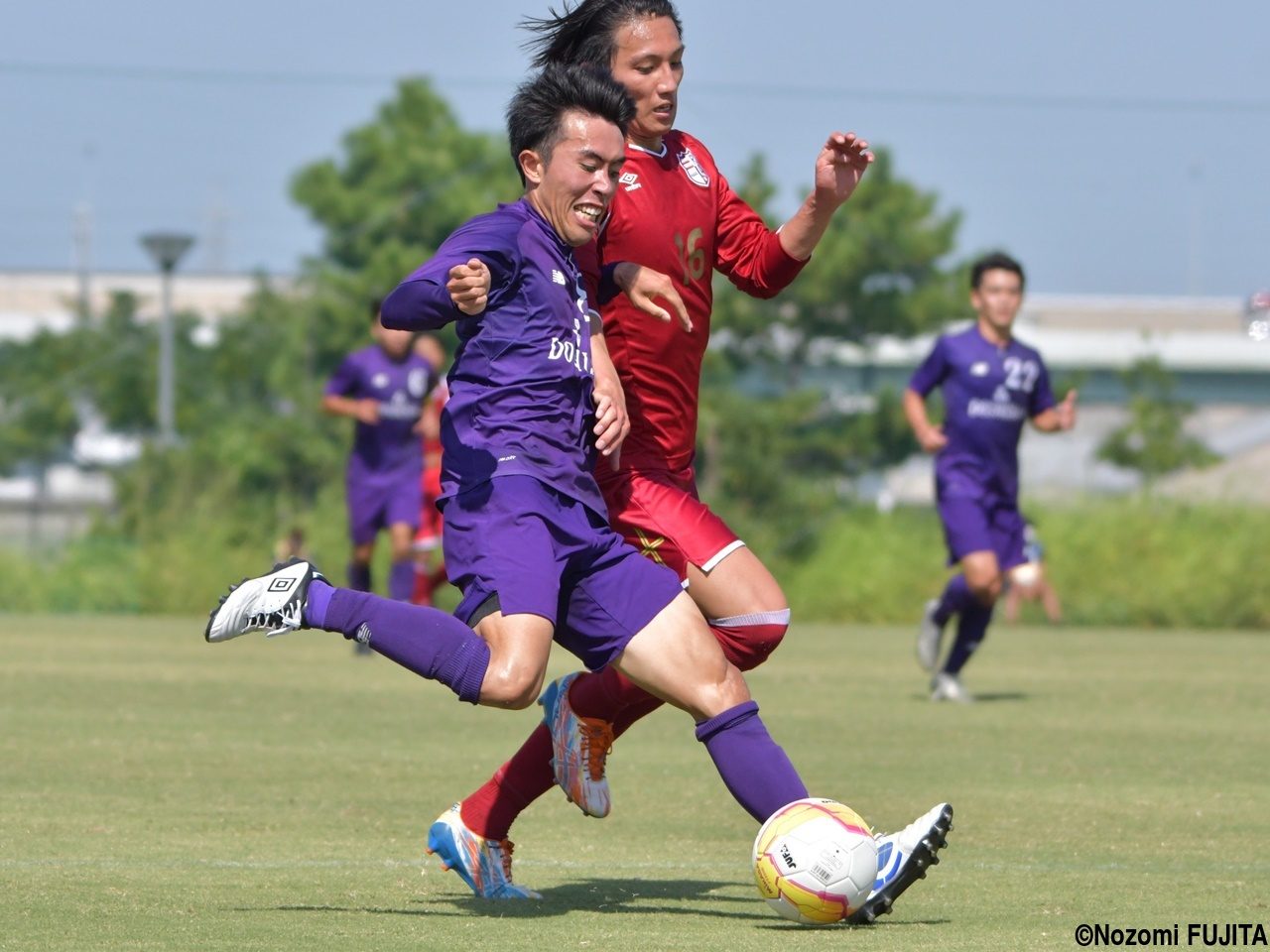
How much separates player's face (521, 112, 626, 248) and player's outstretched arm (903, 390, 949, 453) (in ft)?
18.9

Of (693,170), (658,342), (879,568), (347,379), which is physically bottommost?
(879,568)

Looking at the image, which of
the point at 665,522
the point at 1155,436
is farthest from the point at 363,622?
the point at 1155,436

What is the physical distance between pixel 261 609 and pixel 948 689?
24.1ft

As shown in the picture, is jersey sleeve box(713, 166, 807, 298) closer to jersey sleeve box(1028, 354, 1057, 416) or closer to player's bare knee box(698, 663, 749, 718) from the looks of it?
player's bare knee box(698, 663, 749, 718)

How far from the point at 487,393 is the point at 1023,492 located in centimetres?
2143

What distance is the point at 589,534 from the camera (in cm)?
533

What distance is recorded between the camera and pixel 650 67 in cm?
606

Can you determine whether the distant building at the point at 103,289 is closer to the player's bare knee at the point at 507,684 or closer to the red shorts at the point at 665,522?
the red shorts at the point at 665,522

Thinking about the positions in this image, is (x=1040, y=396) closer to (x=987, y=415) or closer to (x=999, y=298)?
(x=987, y=415)

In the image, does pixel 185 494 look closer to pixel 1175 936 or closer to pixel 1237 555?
pixel 1237 555

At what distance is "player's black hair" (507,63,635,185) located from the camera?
5.54 metres

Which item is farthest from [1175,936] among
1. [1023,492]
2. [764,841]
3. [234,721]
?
[1023,492]

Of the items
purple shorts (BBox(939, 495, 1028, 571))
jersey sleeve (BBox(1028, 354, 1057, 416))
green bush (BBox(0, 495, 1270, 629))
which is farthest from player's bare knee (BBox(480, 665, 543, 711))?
green bush (BBox(0, 495, 1270, 629))

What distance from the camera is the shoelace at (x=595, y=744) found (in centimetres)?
569
